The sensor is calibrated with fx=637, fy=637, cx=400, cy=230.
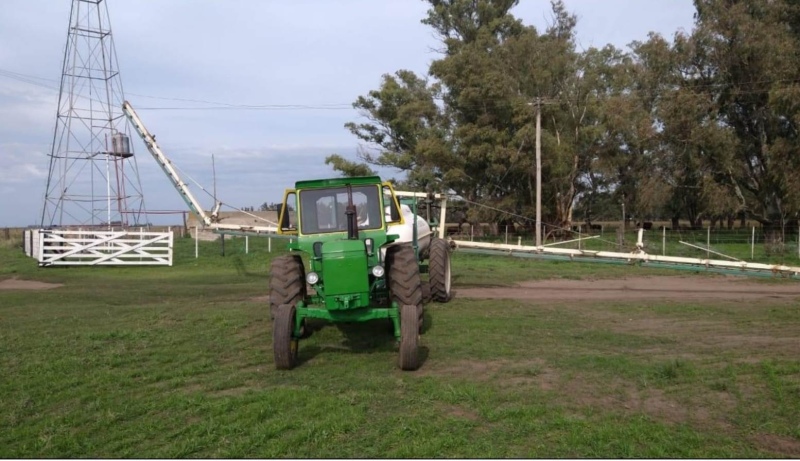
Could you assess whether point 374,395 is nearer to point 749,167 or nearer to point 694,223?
point 749,167

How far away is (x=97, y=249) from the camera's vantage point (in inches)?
976

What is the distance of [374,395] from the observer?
6316mm

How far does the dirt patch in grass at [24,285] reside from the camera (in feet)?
56.2

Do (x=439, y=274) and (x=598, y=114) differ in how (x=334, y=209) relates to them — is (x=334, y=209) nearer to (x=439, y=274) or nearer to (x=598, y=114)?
(x=439, y=274)

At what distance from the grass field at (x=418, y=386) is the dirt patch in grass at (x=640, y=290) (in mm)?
2349

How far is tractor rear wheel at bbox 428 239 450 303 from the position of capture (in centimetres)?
1273

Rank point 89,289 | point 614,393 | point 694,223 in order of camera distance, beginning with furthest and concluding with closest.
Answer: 1. point 694,223
2. point 89,289
3. point 614,393

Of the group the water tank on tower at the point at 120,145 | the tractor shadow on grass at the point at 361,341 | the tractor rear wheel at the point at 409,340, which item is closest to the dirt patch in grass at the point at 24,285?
the water tank on tower at the point at 120,145

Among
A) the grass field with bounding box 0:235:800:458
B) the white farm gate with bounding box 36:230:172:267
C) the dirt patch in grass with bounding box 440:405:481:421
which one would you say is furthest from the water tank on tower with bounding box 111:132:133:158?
the dirt patch in grass with bounding box 440:405:481:421

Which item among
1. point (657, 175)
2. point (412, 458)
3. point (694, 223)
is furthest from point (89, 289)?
point (694, 223)

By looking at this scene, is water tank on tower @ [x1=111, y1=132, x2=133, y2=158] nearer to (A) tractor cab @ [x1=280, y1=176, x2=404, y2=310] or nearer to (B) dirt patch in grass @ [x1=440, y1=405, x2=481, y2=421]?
(A) tractor cab @ [x1=280, y1=176, x2=404, y2=310]

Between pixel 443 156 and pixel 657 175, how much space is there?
1193 cm

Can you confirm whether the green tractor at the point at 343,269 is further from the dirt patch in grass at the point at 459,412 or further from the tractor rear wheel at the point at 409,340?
the dirt patch in grass at the point at 459,412

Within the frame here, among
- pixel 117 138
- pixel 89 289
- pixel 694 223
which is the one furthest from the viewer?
pixel 694 223
